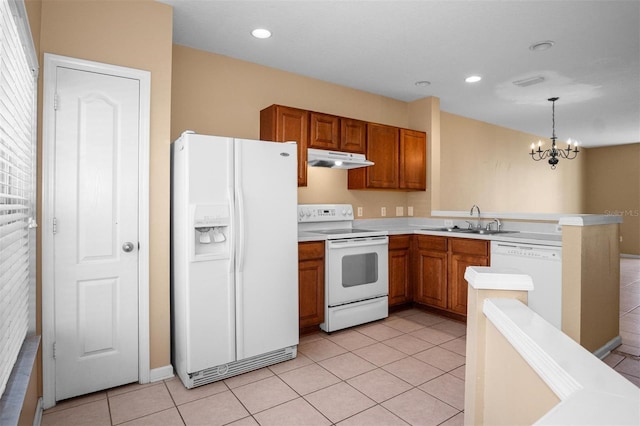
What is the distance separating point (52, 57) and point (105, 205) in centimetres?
94

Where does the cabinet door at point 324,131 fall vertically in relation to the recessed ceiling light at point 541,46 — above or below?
below

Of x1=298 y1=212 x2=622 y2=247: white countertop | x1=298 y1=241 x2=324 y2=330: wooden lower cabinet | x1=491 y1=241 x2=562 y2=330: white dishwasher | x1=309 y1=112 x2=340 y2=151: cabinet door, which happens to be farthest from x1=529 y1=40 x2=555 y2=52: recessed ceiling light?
x1=298 y1=241 x2=324 y2=330: wooden lower cabinet

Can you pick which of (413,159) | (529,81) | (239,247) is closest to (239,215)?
(239,247)

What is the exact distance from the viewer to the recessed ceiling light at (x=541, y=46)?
10.4 ft

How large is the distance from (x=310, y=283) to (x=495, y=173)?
471cm

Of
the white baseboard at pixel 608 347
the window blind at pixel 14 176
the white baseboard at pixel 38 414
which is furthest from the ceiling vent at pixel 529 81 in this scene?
the white baseboard at pixel 38 414

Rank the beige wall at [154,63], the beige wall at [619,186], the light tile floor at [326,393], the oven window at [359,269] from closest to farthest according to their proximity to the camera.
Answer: the light tile floor at [326,393] → the beige wall at [154,63] → the oven window at [359,269] → the beige wall at [619,186]

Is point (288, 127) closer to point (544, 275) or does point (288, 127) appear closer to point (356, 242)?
point (356, 242)

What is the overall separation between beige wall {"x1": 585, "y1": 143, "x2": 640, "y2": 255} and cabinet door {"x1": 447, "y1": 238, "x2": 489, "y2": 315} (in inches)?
283

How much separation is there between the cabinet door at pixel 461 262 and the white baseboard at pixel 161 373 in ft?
8.91

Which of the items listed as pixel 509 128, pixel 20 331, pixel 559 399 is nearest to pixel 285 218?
pixel 20 331

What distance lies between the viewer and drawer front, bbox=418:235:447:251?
3.87 m

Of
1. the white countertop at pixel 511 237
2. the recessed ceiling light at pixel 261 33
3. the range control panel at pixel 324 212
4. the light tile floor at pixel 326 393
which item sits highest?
the recessed ceiling light at pixel 261 33

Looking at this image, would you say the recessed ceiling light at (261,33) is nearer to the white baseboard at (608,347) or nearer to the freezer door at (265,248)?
the freezer door at (265,248)
